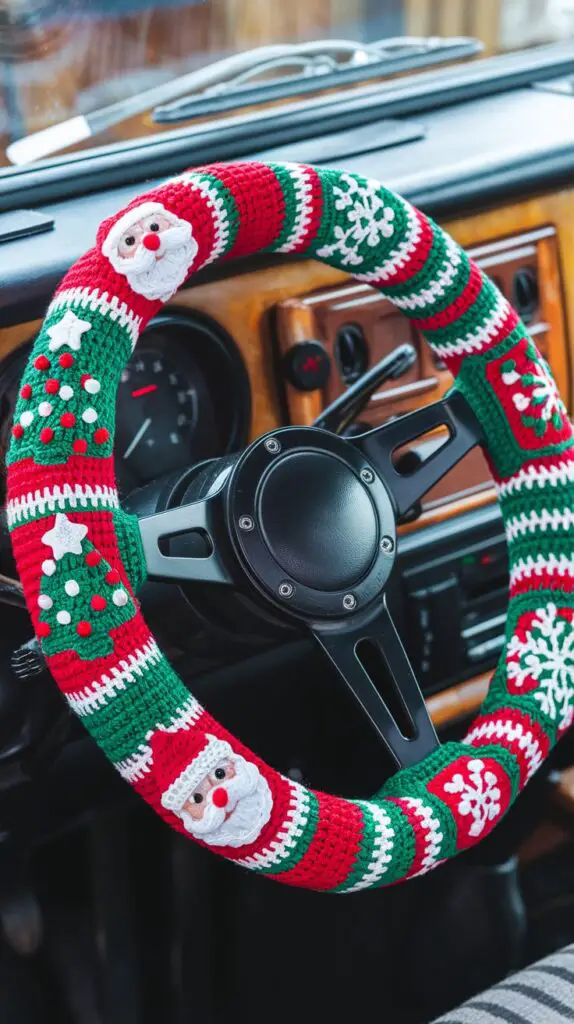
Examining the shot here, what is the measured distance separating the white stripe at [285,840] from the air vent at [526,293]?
840 millimetres

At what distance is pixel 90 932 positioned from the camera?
1767 mm

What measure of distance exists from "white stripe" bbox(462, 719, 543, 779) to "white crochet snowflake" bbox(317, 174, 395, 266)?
421 millimetres

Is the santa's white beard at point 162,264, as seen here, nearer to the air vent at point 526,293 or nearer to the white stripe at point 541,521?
the white stripe at point 541,521

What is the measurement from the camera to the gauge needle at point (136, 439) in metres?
1.30

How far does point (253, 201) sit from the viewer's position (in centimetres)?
101

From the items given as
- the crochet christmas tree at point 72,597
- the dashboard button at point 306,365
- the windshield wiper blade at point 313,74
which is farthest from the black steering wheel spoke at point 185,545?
the windshield wiper blade at point 313,74

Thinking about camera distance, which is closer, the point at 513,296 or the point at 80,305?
the point at 80,305

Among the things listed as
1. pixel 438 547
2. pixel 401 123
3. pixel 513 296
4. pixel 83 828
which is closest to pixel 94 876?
pixel 83 828

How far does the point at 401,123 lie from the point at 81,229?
58 cm

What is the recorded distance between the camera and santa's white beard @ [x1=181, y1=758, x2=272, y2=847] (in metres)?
0.91

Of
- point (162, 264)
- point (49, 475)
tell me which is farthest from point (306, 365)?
point (49, 475)

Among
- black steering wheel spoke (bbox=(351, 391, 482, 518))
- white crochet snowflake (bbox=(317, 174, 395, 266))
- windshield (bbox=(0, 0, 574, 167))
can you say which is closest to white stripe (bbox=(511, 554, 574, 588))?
black steering wheel spoke (bbox=(351, 391, 482, 518))

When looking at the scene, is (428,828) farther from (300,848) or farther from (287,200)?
(287,200)

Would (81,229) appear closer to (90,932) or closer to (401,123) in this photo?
(401,123)
